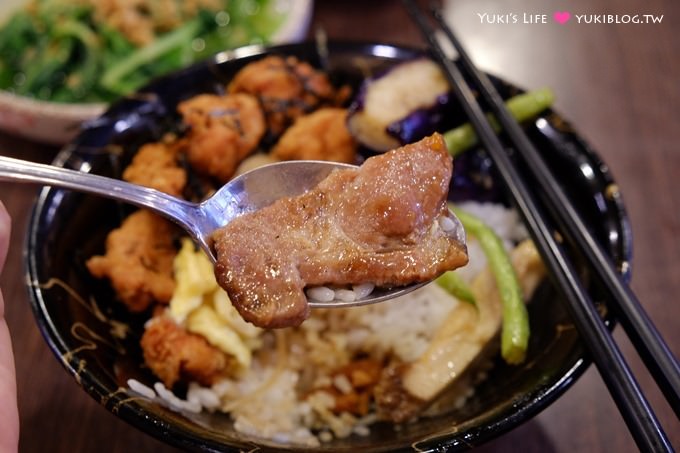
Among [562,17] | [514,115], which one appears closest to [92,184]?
[514,115]

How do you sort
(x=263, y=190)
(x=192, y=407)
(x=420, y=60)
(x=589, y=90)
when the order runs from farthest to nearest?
(x=589, y=90) < (x=420, y=60) < (x=192, y=407) < (x=263, y=190)

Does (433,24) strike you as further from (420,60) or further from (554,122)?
(554,122)

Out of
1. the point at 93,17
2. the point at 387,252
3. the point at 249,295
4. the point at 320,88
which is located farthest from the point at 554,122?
the point at 93,17

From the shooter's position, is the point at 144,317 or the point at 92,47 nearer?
the point at 144,317

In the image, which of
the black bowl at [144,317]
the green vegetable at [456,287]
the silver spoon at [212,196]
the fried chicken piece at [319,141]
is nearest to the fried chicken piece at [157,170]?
the black bowl at [144,317]

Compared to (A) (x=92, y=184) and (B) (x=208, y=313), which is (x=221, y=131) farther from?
(A) (x=92, y=184)

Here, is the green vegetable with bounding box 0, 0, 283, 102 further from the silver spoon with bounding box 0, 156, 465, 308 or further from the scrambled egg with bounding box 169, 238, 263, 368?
the silver spoon with bounding box 0, 156, 465, 308
